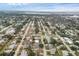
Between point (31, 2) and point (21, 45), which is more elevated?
point (31, 2)

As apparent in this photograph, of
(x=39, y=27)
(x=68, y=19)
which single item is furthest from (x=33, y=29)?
(x=68, y=19)

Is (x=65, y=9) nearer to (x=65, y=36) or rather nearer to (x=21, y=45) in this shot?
(x=65, y=36)

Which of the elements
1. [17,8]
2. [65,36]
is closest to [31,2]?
[17,8]

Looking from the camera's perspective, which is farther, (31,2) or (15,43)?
(31,2)

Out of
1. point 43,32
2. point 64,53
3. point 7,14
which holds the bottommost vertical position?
point 64,53

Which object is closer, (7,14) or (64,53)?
(64,53)

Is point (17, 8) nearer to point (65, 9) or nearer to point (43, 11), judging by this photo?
point (43, 11)
